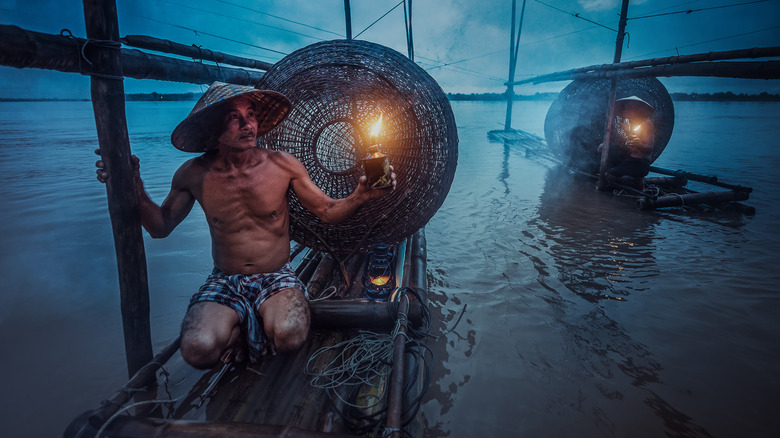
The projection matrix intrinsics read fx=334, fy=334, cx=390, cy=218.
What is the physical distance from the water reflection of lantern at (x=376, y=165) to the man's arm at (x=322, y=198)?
0.22 metres

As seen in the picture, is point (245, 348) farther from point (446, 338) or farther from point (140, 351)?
point (446, 338)

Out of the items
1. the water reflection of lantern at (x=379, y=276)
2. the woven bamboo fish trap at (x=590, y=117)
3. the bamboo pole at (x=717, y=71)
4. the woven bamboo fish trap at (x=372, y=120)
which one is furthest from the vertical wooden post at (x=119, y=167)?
→ the woven bamboo fish trap at (x=590, y=117)

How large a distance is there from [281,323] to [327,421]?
689 mm

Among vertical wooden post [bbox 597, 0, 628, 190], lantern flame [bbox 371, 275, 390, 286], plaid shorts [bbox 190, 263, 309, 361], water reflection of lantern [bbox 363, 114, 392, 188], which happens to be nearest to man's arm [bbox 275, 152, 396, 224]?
water reflection of lantern [bbox 363, 114, 392, 188]

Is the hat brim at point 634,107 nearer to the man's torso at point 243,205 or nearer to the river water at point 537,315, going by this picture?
the river water at point 537,315

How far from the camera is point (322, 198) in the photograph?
8.11 feet

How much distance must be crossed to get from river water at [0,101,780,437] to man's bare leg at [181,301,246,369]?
107 cm

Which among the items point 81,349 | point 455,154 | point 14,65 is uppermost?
point 14,65

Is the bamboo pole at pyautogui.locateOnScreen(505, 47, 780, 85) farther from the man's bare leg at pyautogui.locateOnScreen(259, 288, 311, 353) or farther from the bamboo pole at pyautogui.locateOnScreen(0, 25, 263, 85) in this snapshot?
the bamboo pole at pyautogui.locateOnScreen(0, 25, 263, 85)

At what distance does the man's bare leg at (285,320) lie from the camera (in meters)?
2.26

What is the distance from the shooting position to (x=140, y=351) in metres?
2.20

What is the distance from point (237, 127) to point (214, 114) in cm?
22

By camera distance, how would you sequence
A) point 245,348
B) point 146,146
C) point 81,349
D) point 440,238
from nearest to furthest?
point 245,348
point 81,349
point 440,238
point 146,146

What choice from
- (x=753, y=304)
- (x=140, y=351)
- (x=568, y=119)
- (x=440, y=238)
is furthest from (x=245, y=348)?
(x=568, y=119)
